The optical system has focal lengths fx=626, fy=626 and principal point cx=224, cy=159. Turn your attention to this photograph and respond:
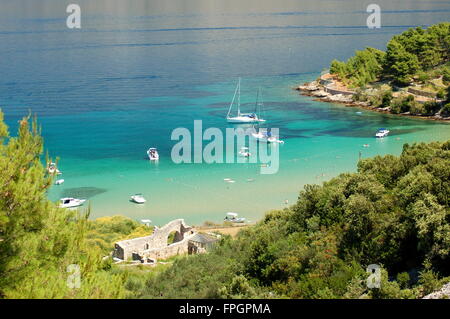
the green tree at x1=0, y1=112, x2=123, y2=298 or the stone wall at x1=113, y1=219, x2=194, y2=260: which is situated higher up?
the green tree at x1=0, y1=112, x2=123, y2=298

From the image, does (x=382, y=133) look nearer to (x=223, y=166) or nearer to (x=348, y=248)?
(x=223, y=166)

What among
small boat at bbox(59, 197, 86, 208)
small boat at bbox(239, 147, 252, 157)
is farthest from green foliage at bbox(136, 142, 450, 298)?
small boat at bbox(239, 147, 252, 157)

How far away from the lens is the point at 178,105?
153 ft

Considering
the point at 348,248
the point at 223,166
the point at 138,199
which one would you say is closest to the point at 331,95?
the point at 223,166

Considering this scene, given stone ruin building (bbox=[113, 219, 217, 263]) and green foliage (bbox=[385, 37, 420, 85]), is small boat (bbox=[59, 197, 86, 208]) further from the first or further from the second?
green foliage (bbox=[385, 37, 420, 85])

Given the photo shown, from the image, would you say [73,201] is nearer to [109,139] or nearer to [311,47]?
[109,139]

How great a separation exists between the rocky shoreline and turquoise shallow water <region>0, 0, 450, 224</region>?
4.51 feet

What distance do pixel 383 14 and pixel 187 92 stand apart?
76.2 metres

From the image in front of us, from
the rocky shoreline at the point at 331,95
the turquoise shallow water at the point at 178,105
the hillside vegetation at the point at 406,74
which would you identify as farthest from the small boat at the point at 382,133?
the hillside vegetation at the point at 406,74

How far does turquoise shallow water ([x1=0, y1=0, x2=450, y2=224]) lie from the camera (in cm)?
2880

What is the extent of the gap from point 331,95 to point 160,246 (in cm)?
3341

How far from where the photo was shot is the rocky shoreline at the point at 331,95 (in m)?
45.5

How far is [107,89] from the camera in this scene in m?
52.2

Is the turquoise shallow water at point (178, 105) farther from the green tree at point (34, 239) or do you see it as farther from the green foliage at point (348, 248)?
the green tree at point (34, 239)
